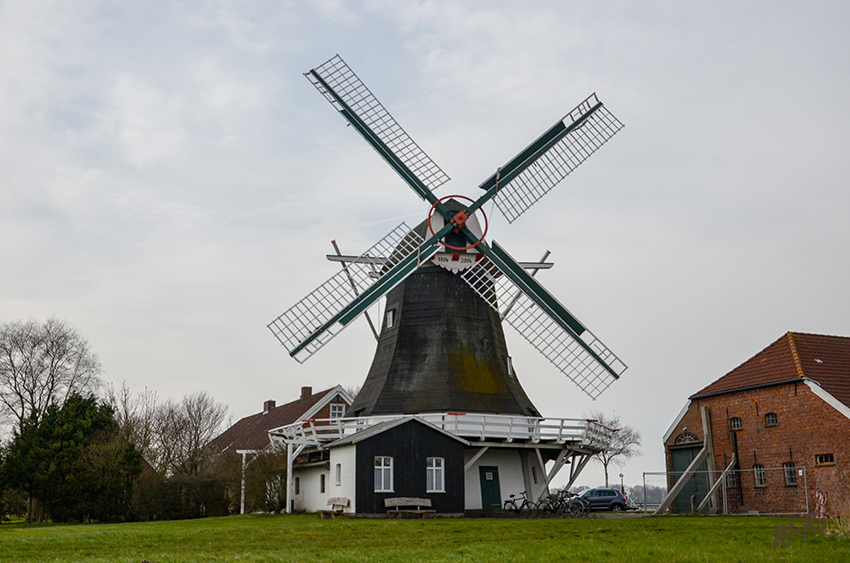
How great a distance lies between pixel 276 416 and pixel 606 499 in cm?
1534

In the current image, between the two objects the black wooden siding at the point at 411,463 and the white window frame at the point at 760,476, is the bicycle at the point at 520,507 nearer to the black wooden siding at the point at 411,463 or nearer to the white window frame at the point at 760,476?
the black wooden siding at the point at 411,463

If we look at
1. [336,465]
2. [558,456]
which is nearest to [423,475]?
[336,465]

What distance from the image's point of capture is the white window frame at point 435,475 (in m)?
20.1

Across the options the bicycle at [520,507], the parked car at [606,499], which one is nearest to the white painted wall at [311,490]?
the bicycle at [520,507]

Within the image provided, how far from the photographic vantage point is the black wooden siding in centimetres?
1966

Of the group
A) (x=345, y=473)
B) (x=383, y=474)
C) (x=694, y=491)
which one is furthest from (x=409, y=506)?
(x=694, y=491)

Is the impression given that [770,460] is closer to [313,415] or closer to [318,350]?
[318,350]

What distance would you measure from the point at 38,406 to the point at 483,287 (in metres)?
23.0

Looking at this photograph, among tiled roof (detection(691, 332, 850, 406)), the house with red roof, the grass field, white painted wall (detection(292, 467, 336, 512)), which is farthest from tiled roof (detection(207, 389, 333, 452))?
the grass field

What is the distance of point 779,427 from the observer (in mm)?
21375

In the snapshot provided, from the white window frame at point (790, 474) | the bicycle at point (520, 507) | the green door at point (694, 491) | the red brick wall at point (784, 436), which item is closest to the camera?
the red brick wall at point (784, 436)

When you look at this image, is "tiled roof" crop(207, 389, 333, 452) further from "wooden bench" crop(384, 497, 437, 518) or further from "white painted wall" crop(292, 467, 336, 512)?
"wooden bench" crop(384, 497, 437, 518)

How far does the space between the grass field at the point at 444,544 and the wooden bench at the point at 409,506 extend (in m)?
3.31

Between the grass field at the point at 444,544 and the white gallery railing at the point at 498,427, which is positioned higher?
the white gallery railing at the point at 498,427
